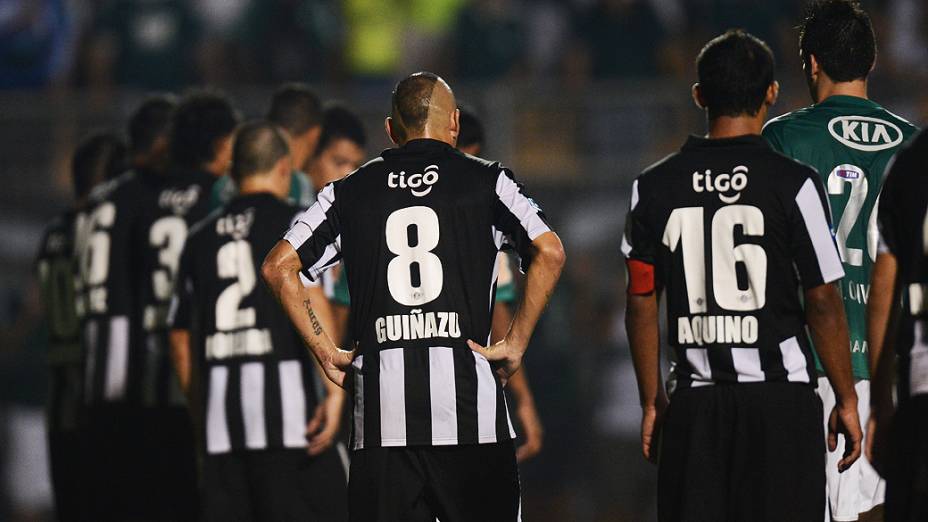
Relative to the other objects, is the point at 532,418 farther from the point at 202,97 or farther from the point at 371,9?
the point at 371,9

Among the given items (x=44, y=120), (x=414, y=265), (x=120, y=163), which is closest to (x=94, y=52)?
(x=44, y=120)

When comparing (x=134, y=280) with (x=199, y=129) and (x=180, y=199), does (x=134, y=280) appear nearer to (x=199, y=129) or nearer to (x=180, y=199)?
(x=180, y=199)

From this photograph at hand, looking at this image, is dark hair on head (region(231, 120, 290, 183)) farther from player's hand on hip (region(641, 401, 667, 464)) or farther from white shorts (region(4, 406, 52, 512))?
white shorts (region(4, 406, 52, 512))

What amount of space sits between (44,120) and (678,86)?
478 centimetres

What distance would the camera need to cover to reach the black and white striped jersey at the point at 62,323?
815 centimetres

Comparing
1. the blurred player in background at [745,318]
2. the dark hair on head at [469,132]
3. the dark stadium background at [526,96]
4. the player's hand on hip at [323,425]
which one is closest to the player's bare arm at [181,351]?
the player's hand on hip at [323,425]

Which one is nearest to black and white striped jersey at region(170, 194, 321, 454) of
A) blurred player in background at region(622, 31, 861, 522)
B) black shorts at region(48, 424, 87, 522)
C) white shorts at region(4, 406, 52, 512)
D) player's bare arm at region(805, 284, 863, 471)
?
black shorts at region(48, 424, 87, 522)

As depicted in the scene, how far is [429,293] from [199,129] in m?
2.98

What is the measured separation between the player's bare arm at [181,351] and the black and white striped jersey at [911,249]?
140 inches

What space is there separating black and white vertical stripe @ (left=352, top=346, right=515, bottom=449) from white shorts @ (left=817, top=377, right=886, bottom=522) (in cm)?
122

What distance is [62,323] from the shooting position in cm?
821

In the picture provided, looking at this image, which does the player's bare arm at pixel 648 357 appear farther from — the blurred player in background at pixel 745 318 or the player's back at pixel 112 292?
the player's back at pixel 112 292

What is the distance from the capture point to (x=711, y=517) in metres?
4.78

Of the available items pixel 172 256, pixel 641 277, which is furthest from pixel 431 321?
pixel 172 256
